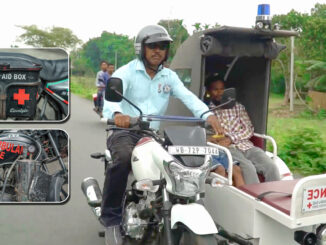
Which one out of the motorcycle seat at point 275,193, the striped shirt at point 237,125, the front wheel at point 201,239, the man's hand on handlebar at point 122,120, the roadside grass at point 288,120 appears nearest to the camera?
the front wheel at point 201,239

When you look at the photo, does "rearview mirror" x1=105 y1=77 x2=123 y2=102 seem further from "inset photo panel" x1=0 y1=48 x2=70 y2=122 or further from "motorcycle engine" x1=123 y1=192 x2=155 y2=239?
"motorcycle engine" x1=123 y1=192 x2=155 y2=239

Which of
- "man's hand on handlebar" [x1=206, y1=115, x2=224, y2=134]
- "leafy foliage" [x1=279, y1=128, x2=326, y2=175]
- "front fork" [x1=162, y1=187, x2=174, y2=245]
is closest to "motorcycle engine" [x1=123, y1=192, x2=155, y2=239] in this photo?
"front fork" [x1=162, y1=187, x2=174, y2=245]

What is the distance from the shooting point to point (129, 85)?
378 cm

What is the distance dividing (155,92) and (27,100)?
5.47ft

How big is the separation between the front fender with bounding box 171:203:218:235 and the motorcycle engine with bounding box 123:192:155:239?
0.56 meters

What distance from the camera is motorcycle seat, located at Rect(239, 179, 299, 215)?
2.95 meters

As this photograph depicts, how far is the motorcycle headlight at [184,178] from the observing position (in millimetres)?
2727

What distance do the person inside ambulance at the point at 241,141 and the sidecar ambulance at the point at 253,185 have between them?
13cm

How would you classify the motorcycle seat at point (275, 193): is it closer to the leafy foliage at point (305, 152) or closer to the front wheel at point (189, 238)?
the front wheel at point (189, 238)

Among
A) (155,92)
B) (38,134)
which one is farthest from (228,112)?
(38,134)

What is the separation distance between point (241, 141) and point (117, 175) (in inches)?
61.3

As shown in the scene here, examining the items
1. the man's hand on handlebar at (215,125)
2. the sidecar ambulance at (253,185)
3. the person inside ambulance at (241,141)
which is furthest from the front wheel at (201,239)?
the person inside ambulance at (241,141)

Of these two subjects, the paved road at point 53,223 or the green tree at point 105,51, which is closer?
the paved road at point 53,223

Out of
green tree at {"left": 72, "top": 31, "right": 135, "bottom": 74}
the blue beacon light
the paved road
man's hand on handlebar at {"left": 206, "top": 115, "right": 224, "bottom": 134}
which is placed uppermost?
green tree at {"left": 72, "top": 31, "right": 135, "bottom": 74}
